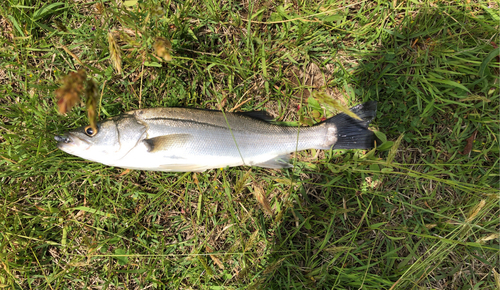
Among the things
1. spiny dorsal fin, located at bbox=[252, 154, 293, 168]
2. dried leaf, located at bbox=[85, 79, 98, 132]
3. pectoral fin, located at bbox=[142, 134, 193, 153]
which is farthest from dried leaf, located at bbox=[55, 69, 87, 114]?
spiny dorsal fin, located at bbox=[252, 154, 293, 168]

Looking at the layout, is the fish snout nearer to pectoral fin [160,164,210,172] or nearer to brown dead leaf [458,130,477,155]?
pectoral fin [160,164,210,172]

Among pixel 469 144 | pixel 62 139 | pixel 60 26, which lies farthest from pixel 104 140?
pixel 469 144

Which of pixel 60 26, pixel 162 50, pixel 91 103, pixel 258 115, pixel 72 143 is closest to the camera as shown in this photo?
pixel 91 103

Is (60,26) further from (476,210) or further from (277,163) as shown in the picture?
(476,210)

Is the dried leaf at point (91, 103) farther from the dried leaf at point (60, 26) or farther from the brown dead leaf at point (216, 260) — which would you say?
the dried leaf at point (60, 26)

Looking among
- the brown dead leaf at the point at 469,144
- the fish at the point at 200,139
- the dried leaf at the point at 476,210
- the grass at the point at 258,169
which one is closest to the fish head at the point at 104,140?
the fish at the point at 200,139

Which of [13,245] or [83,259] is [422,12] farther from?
[13,245]
